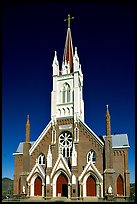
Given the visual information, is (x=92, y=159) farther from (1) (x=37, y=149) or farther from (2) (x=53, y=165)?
(1) (x=37, y=149)

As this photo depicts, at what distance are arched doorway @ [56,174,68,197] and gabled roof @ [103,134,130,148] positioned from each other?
734 centimetres

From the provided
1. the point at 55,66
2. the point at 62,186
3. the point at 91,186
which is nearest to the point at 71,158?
the point at 62,186

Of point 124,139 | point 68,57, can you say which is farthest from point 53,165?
point 68,57

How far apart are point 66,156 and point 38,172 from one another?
13.3 ft

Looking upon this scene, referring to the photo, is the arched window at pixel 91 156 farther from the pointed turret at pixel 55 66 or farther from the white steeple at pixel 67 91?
the pointed turret at pixel 55 66

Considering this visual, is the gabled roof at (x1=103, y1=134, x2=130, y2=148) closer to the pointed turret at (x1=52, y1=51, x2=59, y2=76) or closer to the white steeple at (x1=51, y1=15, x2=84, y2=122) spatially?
the white steeple at (x1=51, y1=15, x2=84, y2=122)

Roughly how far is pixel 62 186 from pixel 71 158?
138 inches

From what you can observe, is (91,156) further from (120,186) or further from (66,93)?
(66,93)

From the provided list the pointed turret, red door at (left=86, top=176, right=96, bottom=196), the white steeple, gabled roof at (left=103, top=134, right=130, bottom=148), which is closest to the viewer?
red door at (left=86, top=176, right=96, bottom=196)

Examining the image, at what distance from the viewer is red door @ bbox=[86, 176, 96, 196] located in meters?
32.9

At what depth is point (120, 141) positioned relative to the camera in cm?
3625

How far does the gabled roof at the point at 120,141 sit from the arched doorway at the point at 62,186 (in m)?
7.34

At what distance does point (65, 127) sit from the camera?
1444 inches

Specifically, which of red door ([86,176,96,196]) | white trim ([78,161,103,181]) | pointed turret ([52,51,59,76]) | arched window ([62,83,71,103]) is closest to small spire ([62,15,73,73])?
pointed turret ([52,51,59,76])
